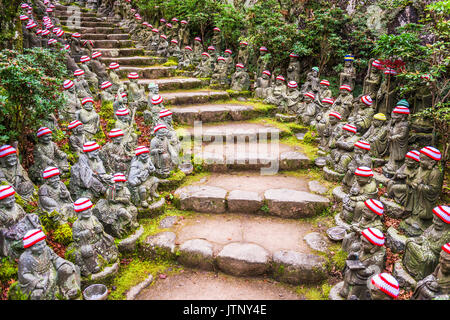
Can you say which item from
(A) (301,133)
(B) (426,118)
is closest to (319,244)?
(B) (426,118)

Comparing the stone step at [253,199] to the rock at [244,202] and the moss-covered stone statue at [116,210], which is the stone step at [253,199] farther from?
the moss-covered stone statue at [116,210]

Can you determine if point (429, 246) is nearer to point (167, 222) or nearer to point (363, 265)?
point (363, 265)

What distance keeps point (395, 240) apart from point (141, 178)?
4.87 metres

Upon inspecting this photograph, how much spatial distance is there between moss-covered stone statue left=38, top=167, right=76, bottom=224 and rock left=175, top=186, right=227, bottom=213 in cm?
234

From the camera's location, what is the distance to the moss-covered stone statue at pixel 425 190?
515cm

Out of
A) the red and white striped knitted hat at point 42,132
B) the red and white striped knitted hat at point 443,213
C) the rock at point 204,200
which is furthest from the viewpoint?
the rock at point 204,200

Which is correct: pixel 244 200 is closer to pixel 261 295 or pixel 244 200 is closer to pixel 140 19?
pixel 261 295

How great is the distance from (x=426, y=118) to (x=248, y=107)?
546 cm

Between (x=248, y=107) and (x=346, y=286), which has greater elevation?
(x=248, y=107)

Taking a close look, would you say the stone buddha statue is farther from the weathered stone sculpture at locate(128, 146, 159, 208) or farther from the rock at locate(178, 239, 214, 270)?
the rock at locate(178, 239, 214, 270)

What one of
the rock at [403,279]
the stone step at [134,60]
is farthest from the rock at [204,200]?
the stone step at [134,60]

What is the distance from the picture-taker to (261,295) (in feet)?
16.1

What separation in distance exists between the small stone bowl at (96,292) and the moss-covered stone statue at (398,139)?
6007 mm

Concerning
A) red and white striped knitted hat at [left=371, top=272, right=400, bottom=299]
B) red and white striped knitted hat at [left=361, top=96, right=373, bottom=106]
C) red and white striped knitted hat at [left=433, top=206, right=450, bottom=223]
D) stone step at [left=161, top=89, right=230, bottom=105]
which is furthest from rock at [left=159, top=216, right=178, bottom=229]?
red and white striped knitted hat at [left=361, top=96, right=373, bottom=106]
